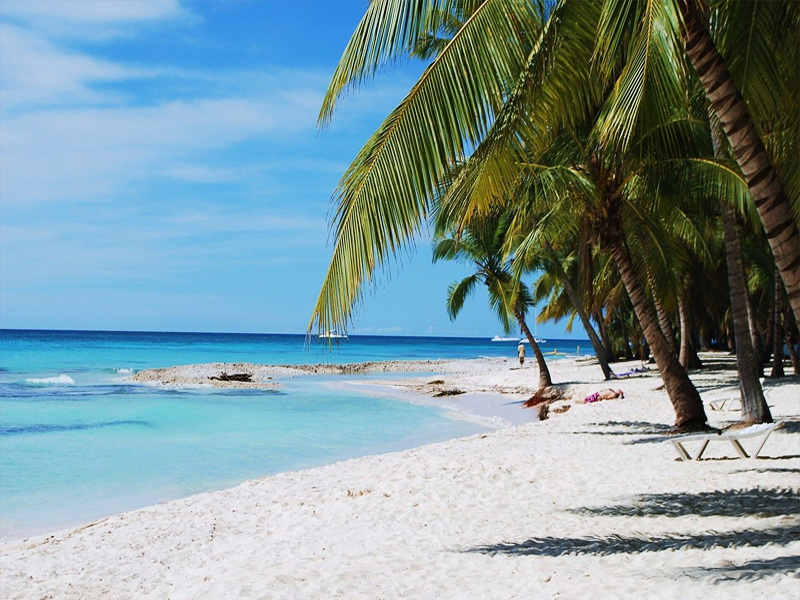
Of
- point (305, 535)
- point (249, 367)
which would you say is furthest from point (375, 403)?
point (249, 367)

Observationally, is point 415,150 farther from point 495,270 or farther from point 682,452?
point 495,270

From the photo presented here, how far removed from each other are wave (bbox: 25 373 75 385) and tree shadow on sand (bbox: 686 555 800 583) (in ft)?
Result: 109

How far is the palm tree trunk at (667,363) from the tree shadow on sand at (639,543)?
5.18 meters

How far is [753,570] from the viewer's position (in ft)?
13.0

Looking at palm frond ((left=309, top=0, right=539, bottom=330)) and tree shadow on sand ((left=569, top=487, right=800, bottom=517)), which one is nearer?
palm frond ((left=309, top=0, right=539, bottom=330))

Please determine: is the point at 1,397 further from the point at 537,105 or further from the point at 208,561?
the point at 537,105

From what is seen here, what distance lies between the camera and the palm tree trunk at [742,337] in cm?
962

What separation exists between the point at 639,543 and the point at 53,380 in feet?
114

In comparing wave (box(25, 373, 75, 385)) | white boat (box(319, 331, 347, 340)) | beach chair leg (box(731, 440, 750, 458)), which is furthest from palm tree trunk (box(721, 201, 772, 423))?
wave (box(25, 373, 75, 385))

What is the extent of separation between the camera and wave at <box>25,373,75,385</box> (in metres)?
32.1

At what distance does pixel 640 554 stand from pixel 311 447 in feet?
32.9

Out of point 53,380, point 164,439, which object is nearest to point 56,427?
point 164,439

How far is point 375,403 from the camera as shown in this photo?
74.5ft

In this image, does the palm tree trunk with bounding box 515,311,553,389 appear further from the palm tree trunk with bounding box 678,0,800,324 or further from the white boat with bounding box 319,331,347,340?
the white boat with bounding box 319,331,347,340
